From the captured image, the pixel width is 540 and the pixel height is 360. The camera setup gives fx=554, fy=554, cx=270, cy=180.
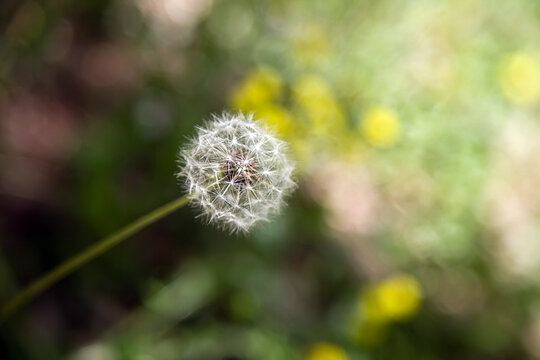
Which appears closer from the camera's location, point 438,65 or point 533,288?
point 533,288

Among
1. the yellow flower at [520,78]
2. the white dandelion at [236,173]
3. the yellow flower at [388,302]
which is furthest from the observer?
the yellow flower at [520,78]

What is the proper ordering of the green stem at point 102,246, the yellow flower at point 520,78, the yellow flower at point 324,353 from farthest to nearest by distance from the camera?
the yellow flower at point 520,78 → the yellow flower at point 324,353 → the green stem at point 102,246

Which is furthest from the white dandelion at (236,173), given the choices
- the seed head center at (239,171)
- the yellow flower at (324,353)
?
the yellow flower at (324,353)

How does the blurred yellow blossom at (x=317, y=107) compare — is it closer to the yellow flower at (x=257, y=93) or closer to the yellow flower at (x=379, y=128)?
the yellow flower at (x=257, y=93)

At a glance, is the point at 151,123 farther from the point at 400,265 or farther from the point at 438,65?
the point at 438,65

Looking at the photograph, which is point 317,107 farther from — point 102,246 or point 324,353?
point 102,246

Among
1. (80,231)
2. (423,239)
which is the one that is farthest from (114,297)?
(423,239)
